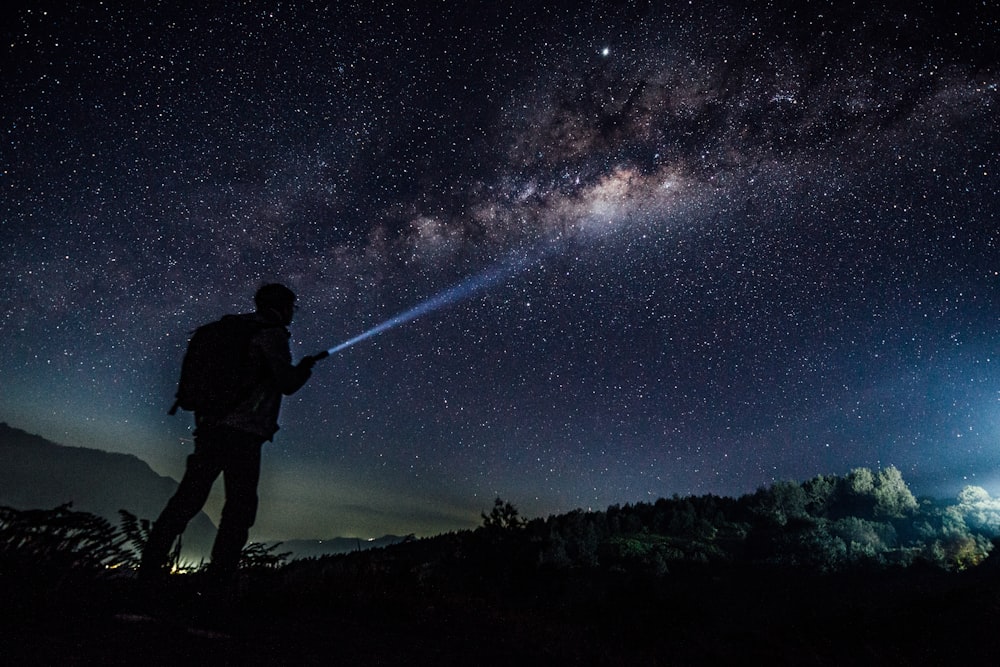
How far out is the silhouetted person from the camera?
318 centimetres

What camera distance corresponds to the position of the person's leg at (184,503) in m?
3.03

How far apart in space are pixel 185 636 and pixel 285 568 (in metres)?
2.46

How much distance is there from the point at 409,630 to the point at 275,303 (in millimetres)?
2667

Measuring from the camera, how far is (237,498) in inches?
134

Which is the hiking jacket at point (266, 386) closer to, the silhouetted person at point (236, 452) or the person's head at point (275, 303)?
the silhouetted person at point (236, 452)

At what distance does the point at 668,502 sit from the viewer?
64125mm

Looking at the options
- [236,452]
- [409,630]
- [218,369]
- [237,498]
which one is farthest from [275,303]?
[409,630]

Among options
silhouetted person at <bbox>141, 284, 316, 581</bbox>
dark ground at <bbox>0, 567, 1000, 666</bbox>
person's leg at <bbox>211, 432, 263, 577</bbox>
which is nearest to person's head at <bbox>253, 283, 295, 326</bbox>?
silhouetted person at <bbox>141, 284, 316, 581</bbox>

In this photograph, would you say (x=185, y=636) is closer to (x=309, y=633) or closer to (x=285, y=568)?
(x=309, y=633)

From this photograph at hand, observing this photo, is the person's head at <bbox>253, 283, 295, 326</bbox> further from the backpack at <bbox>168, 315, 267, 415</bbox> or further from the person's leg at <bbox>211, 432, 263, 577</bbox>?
the person's leg at <bbox>211, 432, 263, 577</bbox>

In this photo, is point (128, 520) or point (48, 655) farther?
point (128, 520)

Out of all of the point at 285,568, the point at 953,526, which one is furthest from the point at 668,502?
the point at 285,568

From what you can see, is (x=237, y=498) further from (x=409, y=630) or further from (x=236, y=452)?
(x=409, y=630)

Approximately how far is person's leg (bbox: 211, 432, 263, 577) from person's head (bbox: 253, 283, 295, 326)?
3.21 ft
